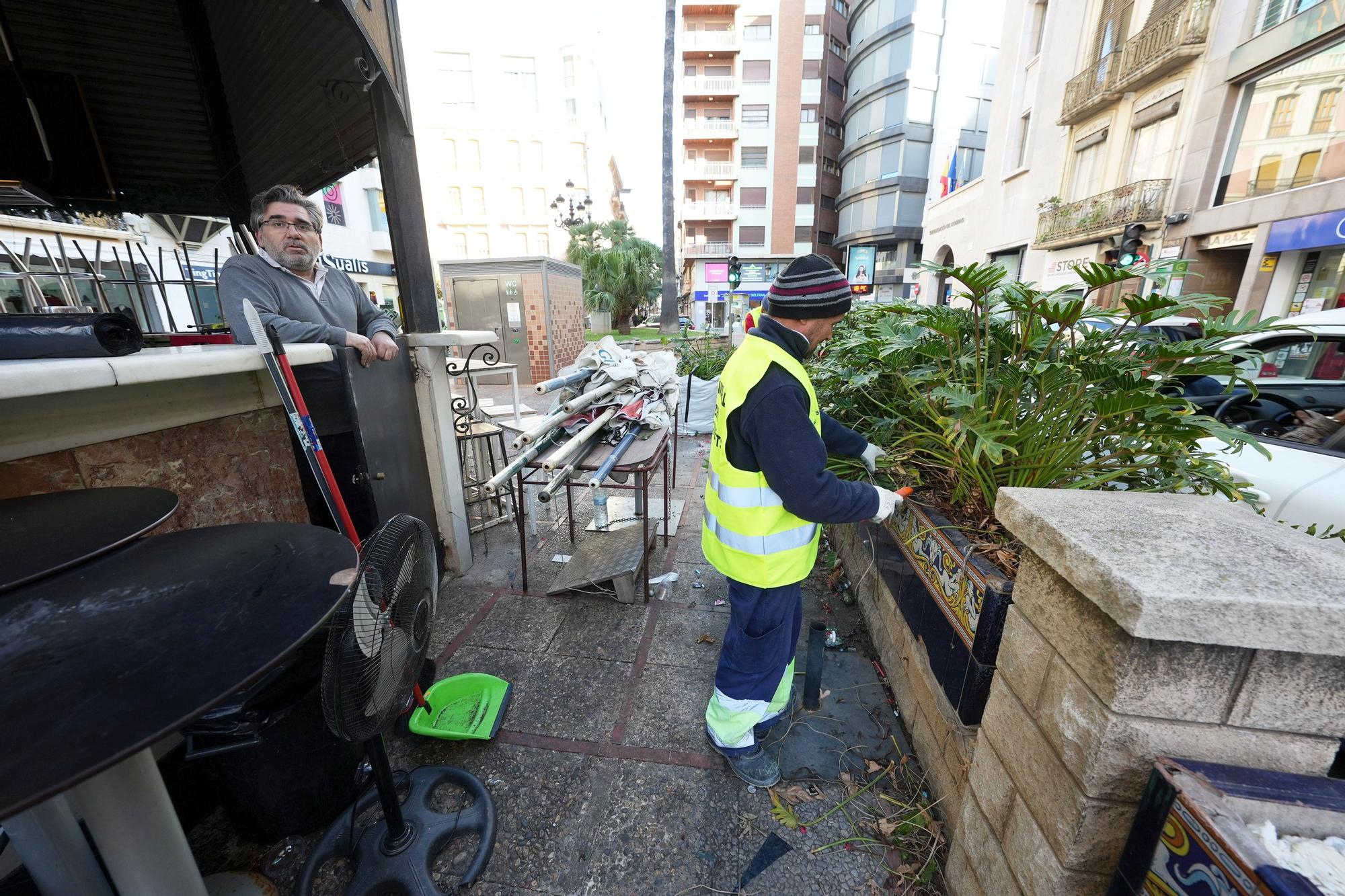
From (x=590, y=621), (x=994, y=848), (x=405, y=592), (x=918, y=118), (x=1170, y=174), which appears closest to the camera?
(x=994, y=848)

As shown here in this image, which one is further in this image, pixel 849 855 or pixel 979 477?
pixel 979 477

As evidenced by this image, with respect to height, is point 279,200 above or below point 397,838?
above

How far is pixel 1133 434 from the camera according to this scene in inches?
74.9

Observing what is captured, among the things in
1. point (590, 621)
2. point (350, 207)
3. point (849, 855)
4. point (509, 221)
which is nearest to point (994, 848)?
point (849, 855)

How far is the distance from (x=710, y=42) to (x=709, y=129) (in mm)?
5450

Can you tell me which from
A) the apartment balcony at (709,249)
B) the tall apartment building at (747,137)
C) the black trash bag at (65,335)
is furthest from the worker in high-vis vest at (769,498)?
the apartment balcony at (709,249)

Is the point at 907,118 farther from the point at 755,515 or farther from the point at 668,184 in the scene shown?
the point at 755,515

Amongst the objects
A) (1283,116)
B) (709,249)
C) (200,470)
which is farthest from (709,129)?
(200,470)

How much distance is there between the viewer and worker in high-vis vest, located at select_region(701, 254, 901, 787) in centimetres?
175

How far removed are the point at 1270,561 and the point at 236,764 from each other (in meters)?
2.84

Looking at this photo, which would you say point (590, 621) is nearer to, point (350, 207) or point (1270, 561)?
point (1270, 561)

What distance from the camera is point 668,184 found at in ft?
64.1

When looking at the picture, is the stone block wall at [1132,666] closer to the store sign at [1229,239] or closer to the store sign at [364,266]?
the store sign at [1229,239]

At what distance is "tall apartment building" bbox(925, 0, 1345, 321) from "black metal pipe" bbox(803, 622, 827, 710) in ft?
32.1
